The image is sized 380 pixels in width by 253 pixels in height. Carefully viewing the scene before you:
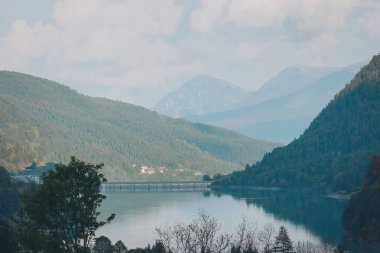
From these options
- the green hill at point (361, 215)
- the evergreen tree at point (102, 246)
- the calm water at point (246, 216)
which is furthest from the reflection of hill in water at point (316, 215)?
the evergreen tree at point (102, 246)

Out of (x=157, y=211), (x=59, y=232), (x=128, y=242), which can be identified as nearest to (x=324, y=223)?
(x=128, y=242)

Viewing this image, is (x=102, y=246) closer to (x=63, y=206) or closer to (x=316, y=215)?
(x=63, y=206)

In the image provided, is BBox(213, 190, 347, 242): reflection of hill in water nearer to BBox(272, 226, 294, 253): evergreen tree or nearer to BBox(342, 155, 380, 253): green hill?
BBox(342, 155, 380, 253): green hill

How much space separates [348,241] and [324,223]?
32914mm

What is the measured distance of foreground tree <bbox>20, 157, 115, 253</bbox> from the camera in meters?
56.1

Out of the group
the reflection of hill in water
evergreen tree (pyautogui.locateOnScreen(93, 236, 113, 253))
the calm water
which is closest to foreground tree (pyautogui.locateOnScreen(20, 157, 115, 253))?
evergreen tree (pyautogui.locateOnScreen(93, 236, 113, 253))

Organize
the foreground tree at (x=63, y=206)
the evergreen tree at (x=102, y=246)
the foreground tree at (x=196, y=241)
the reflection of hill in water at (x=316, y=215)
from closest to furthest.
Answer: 1. the foreground tree at (x=63, y=206)
2. the evergreen tree at (x=102, y=246)
3. the foreground tree at (x=196, y=241)
4. the reflection of hill in water at (x=316, y=215)

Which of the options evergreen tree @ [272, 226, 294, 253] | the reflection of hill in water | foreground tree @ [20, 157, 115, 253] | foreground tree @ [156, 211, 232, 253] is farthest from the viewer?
the reflection of hill in water

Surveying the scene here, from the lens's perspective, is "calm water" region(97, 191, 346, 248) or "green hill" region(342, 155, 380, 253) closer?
"green hill" region(342, 155, 380, 253)

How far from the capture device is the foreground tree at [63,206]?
5612cm

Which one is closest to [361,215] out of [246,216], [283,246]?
[283,246]

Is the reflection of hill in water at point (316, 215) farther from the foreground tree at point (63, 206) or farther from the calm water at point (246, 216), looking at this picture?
the foreground tree at point (63, 206)

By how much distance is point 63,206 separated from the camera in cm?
5666

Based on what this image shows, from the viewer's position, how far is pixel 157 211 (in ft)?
631
